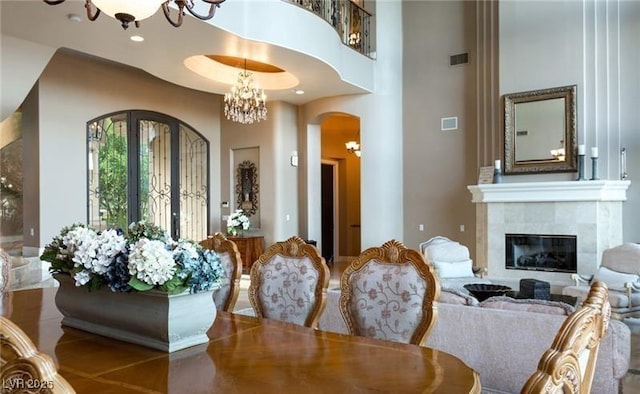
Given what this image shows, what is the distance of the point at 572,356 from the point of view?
945mm

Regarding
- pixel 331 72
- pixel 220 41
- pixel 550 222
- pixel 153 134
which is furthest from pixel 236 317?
pixel 153 134

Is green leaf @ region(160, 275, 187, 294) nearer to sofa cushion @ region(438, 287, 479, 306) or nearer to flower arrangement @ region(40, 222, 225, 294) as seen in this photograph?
flower arrangement @ region(40, 222, 225, 294)

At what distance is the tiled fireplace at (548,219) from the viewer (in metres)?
6.66

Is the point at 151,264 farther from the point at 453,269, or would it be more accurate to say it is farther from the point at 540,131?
the point at 540,131

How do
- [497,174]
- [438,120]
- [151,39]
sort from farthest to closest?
[438,120]
[497,174]
[151,39]

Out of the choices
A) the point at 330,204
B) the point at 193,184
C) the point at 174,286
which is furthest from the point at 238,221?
the point at 174,286

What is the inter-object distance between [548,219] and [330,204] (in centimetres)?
568

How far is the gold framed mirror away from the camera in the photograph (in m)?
6.98

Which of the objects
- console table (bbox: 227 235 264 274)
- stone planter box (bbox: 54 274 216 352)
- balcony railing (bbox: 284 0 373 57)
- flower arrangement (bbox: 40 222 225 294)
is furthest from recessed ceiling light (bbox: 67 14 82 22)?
console table (bbox: 227 235 264 274)

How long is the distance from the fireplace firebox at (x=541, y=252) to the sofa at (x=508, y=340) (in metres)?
4.55

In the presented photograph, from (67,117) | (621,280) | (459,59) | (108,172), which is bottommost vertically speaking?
(621,280)

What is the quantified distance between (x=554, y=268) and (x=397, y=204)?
2720mm

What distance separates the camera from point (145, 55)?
6203 millimetres

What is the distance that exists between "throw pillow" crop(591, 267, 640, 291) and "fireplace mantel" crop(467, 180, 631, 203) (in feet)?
4.21
